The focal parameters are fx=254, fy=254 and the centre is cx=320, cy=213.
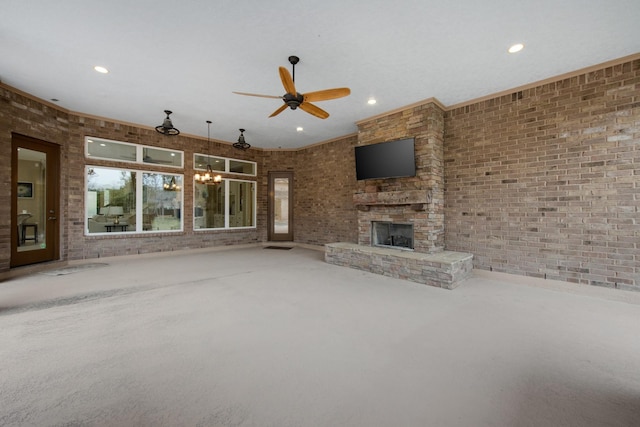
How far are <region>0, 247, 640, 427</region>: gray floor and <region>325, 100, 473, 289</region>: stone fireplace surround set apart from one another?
54 cm

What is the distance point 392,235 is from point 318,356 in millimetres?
3841

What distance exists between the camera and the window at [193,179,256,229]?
7520mm

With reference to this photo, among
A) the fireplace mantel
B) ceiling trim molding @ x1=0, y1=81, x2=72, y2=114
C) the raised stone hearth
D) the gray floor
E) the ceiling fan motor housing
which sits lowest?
the gray floor

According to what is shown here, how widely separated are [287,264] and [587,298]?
4897 mm

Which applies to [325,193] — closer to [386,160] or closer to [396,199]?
[386,160]

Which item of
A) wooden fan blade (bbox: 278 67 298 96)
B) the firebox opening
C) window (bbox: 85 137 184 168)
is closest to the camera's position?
wooden fan blade (bbox: 278 67 298 96)

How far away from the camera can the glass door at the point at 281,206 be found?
8805mm

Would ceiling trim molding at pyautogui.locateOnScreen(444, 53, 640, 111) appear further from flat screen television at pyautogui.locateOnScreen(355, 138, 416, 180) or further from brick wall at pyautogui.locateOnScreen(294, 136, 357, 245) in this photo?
brick wall at pyautogui.locateOnScreen(294, 136, 357, 245)

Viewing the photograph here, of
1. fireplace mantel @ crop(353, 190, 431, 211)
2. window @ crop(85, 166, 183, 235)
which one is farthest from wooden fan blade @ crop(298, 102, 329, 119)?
window @ crop(85, 166, 183, 235)

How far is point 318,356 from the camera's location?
2094 millimetres

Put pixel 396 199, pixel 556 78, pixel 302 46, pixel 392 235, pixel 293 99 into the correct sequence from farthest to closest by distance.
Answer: pixel 392 235, pixel 396 199, pixel 556 78, pixel 293 99, pixel 302 46

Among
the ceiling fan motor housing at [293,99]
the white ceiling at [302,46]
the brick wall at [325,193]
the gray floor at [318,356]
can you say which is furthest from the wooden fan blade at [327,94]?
the brick wall at [325,193]

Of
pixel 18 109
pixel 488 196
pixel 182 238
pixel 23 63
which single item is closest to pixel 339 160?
pixel 488 196

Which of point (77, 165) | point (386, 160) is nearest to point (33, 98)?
point (77, 165)
